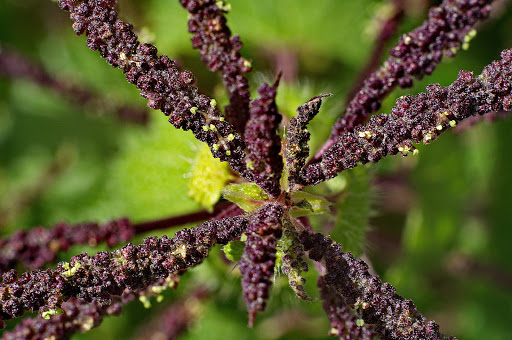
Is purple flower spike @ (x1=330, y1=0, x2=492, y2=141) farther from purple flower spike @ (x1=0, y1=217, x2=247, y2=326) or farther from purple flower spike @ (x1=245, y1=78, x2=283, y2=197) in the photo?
purple flower spike @ (x1=0, y1=217, x2=247, y2=326)

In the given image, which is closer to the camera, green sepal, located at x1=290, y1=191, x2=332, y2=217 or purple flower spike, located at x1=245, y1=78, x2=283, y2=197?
purple flower spike, located at x1=245, y1=78, x2=283, y2=197

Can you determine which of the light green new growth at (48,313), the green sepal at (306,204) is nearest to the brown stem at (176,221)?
the green sepal at (306,204)

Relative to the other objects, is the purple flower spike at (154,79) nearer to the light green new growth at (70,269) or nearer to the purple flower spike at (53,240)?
the light green new growth at (70,269)

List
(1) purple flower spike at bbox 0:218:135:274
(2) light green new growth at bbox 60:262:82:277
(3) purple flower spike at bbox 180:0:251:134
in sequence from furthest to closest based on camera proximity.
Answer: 1. (1) purple flower spike at bbox 0:218:135:274
2. (3) purple flower spike at bbox 180:0:251:134
3. (2) light green new growth at bbox 60:262:82:277

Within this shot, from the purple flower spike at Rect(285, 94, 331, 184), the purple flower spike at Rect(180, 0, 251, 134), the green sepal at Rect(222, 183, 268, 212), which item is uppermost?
the purple flower spike at Rect(180, 0, 251, 134)

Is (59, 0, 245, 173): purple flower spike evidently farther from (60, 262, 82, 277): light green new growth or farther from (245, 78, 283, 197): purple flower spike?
(60, 262, 82, 277): light green new growth

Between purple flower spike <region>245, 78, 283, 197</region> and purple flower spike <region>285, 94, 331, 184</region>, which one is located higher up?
purple flower spike <region>285, 94, 331, 184</region>

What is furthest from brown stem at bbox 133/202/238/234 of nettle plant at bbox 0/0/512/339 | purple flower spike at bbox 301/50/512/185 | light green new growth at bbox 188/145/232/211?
purple flower spike at bbox 301/50/512/185

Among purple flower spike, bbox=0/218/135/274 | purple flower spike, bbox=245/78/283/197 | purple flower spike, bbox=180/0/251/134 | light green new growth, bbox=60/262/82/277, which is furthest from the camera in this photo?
purple flower spike, bbox=0/218/135/274
